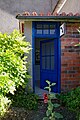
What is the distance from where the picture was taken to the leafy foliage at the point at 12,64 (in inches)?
253

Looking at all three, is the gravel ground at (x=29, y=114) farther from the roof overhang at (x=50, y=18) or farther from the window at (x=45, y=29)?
the roof overhang at (x=50, y=18)

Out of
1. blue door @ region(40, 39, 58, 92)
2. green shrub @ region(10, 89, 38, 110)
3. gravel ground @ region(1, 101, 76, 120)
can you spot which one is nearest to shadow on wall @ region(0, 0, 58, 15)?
blue door @ region(40, 39, 58, 92)

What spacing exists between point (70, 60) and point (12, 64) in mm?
2224

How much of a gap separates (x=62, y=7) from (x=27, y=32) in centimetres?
503

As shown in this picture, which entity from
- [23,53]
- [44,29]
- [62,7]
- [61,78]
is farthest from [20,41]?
[62,7]

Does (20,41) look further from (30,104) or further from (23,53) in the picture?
(30,104)

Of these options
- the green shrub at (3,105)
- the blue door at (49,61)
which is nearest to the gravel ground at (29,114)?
the green shrub at (3,105)

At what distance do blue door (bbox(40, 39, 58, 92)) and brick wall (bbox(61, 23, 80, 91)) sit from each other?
0.37 metres

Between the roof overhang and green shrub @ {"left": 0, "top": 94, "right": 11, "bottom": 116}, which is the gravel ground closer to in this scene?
green shrub @ {"left": 0, "top": 94, "right": 11, "bottom": 116}

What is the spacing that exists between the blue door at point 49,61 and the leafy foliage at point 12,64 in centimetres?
117

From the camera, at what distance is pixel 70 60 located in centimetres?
821

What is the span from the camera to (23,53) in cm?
770

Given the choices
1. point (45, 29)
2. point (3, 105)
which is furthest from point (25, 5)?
point (3, 105)

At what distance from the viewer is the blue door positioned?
28.2 ft
